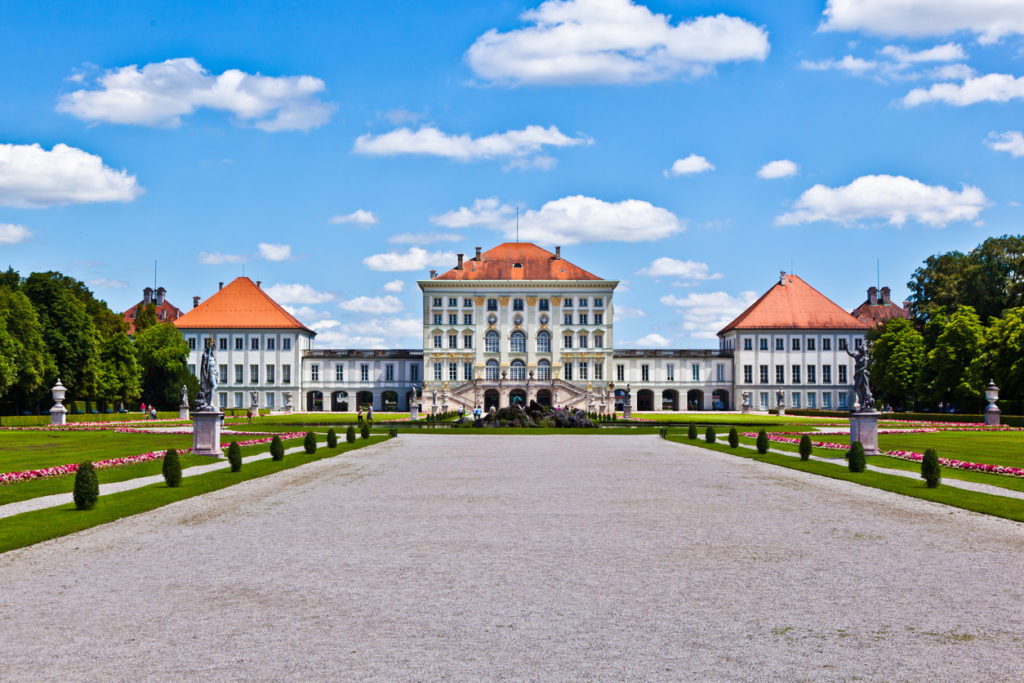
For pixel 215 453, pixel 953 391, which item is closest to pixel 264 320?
pixel 953 391

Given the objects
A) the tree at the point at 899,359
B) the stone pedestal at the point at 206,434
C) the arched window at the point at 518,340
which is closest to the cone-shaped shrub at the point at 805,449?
the stone pedestal at the point at 206,434

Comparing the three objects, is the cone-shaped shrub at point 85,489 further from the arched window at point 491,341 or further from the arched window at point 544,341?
the arched window at point 544,341

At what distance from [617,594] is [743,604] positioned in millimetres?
1187

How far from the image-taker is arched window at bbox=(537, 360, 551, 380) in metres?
100

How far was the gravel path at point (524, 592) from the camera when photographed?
275 inches

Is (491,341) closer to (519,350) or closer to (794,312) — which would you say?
(519,350)

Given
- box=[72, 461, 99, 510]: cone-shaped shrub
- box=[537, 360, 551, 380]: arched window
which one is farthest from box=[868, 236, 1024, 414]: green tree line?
box=[72, 461, 99, 510]: cone-shaped shrub

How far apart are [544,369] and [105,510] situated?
86.1 m

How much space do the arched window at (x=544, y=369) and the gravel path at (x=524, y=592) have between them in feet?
273

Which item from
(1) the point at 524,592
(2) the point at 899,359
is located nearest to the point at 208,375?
(1) the point at 524,592

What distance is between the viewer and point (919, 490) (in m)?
18.0

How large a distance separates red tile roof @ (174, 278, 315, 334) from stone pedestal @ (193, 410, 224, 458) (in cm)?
7430

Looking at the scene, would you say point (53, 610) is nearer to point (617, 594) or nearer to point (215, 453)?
point (617, 594)

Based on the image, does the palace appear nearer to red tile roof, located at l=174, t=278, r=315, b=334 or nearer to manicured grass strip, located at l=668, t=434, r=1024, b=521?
red tile roof, located at l=174, t=278, r=315, b=334
